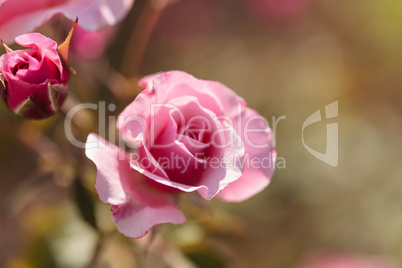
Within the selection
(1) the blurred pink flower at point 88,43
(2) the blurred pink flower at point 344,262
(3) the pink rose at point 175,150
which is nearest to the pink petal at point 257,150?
(3) the pink rose at point 175,150

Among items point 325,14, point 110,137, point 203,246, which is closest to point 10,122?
point 110,137

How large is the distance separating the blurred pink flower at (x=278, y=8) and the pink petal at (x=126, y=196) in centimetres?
138

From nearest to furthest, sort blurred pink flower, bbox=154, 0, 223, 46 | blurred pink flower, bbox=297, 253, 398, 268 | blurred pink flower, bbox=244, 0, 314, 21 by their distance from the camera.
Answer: blurred pink flower, bbox=297, 253, 398, 268
blurred pink flower, bbox=244, 0, 314, 21
blurred pink flower, bbox=154, 0, 223, 46

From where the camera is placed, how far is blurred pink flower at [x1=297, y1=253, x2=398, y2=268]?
118 cm

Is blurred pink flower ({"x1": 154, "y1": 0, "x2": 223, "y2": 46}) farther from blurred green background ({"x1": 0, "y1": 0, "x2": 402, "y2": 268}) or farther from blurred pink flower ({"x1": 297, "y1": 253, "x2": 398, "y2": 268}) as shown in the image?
blurred pink flower ({"x1": 297, "y1": 253, "x2": 398, "y2": 268})

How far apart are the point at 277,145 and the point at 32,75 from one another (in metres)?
1.03

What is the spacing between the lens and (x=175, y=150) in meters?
0.54

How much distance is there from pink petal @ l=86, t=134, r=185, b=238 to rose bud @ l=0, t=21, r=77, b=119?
65 millimetres

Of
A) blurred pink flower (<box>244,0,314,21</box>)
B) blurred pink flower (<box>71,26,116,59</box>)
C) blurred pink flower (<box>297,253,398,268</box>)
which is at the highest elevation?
blurred pink flower (<box>244,0,314,21</box>)

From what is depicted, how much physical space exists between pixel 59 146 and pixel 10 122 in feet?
0.33

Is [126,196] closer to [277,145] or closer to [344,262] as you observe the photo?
[344,262]

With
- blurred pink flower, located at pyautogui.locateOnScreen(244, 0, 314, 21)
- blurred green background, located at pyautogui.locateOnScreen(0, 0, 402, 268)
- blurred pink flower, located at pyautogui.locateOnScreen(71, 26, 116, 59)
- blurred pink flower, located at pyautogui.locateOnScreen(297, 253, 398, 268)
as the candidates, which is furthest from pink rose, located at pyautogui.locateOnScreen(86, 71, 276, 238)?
blurred pink flower, located at pyautogui.locateOnScreen(244, 0, 314, 21)

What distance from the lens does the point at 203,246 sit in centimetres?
86

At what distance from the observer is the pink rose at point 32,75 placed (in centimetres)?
52
